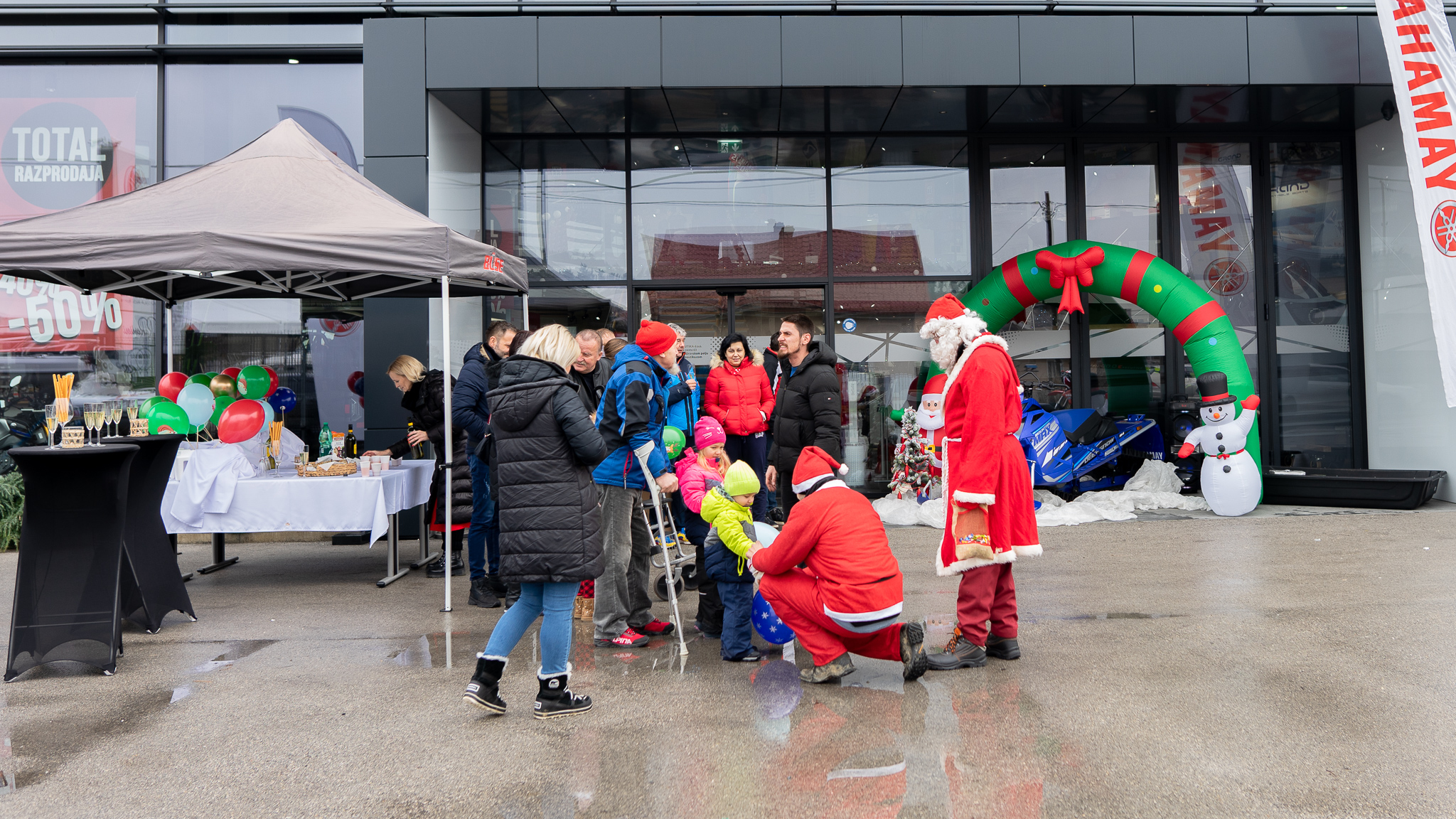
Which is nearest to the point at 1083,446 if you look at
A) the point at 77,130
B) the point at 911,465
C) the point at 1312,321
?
the point at 911,465

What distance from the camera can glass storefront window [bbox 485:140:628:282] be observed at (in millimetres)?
10406

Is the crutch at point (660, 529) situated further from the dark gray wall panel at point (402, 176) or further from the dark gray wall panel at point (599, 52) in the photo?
the dark gray wall panel at point (599, 52)

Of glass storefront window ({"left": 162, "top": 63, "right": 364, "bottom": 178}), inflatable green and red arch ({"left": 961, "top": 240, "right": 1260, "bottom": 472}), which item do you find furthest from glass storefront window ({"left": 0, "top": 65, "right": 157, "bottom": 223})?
inflatable green and red arch ({"left": 961, "top": 240, "right": 1260, "bottom": 472})

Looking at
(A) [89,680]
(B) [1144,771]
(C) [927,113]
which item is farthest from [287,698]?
(C) [927,113]

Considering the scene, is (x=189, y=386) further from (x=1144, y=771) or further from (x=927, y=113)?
(x=927, y=113)

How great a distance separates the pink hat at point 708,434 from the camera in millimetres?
4965

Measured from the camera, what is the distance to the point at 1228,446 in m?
9.13

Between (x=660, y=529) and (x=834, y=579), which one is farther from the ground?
(x=660, y=529)

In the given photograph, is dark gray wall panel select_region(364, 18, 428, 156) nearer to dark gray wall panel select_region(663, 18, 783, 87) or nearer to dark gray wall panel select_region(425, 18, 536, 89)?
dark gray wall panel select_region(425, 18, 536, 89)

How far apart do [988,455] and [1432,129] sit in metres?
7.38

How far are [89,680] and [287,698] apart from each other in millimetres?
1165

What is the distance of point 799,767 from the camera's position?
10.8 feet

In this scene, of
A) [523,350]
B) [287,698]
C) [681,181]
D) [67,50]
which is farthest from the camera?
[681,181]

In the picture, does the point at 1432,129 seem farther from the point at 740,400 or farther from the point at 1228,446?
the point at 740,400
